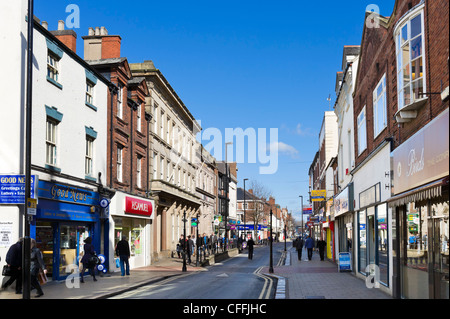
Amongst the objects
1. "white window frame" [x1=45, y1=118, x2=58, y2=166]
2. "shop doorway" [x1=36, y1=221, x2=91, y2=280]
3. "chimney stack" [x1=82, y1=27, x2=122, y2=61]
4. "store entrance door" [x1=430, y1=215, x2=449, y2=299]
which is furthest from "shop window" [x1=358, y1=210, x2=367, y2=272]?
"chimney stack" [x1=82, y1=27, x2=122, y2=61]

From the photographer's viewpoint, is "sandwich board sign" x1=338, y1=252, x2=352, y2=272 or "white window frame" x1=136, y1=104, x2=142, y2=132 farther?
"white window frame" x1=136, y1=104, x2=142, y2=132

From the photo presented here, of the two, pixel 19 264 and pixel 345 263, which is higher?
pixel 19 264

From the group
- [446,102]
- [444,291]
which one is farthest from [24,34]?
[444,291]

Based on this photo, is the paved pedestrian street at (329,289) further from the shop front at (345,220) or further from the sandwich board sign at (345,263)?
the shop front at (345,220)

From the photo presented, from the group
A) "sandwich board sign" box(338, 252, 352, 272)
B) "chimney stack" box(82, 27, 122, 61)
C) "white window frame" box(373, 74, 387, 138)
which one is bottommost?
"sandwich board sign" box(338, 252, 352, 272)

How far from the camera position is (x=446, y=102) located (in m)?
10.6

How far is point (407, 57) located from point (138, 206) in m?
19.0

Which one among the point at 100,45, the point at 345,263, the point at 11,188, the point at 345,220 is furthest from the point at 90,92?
the point at 345,220

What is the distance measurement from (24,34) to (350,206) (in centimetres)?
1641

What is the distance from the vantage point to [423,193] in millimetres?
10992

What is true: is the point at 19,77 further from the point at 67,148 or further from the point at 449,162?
the point at 449,162

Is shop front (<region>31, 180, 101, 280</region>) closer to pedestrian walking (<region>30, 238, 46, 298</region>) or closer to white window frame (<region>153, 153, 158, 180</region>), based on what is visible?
pedestrian walking (<region>30, 238, 46, 298</region>)

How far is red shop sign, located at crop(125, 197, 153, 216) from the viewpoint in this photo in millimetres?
27303

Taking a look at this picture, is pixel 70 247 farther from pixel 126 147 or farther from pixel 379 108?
pixel 379 108
